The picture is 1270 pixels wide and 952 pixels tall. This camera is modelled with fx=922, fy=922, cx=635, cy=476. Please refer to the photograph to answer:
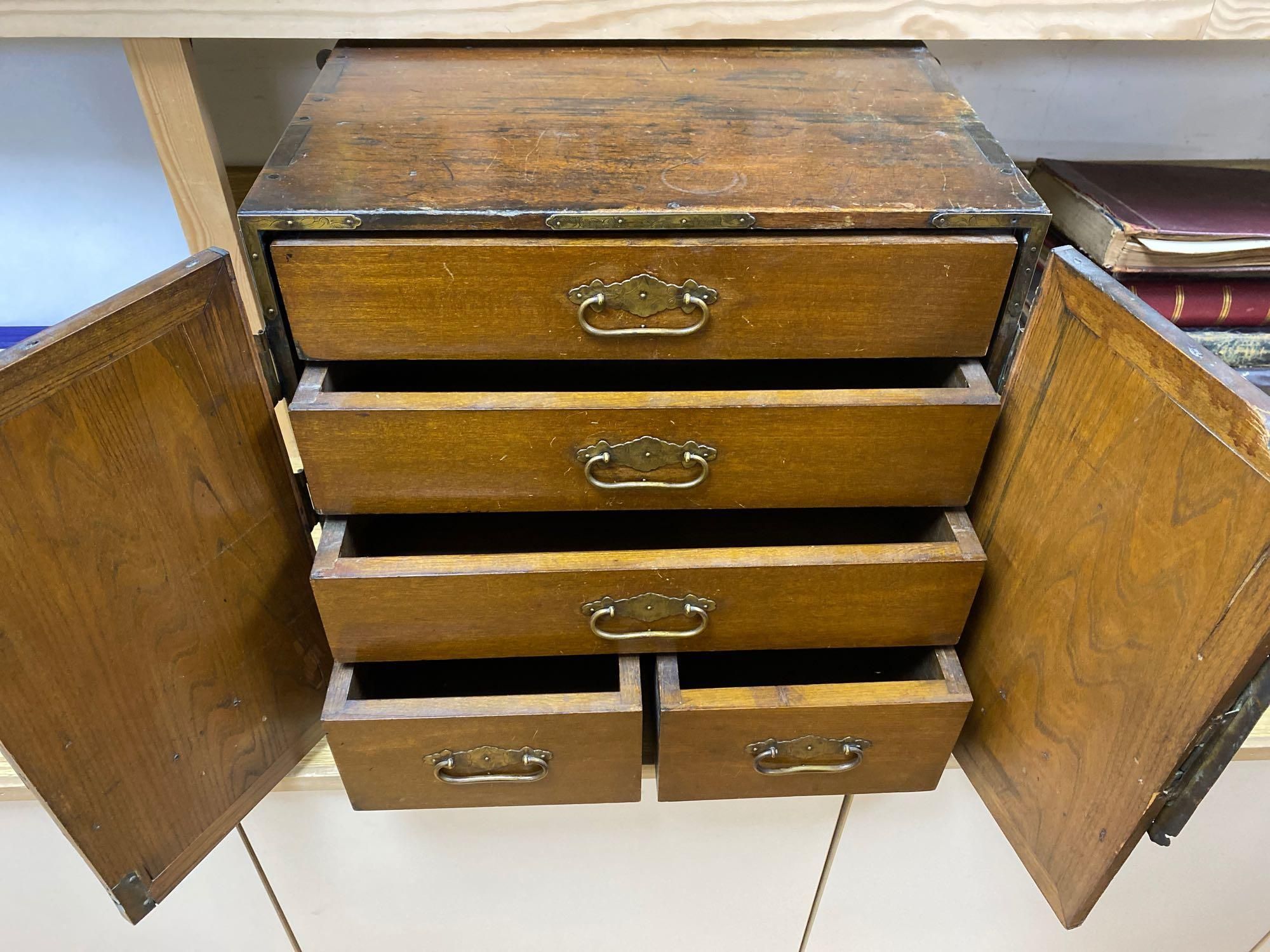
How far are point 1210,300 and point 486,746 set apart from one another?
687mm

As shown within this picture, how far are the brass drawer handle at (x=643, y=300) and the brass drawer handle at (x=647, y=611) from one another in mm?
190

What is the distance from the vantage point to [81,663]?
0.55 metres

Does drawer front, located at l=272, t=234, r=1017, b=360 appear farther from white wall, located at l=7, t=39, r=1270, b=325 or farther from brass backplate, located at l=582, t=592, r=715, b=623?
white wall, located at l=7, t=39, r=1270, b=325

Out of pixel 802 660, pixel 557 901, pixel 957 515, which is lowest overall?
pixel 557 901

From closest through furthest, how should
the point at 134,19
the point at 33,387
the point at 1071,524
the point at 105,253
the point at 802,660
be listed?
the point at 33,387 → the point at 1071,524 → the point at 134,19 → the point at 802,660 → the point at 105,253

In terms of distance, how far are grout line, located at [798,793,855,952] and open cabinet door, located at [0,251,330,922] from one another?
484 millimetres

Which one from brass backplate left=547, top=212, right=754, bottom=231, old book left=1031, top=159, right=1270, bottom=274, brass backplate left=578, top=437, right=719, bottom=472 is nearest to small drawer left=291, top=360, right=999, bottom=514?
brass backplate left=578, top=437, right=719, bottom=472

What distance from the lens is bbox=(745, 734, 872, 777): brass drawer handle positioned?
696 mm

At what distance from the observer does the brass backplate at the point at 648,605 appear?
0.67 meters

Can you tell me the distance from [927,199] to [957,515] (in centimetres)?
24

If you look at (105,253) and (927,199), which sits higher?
(927,199)

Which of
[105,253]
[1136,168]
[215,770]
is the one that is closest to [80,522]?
[215,770]

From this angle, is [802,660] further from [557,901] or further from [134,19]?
[134,19]

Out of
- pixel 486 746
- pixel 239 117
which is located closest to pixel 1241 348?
pixel 486 746
